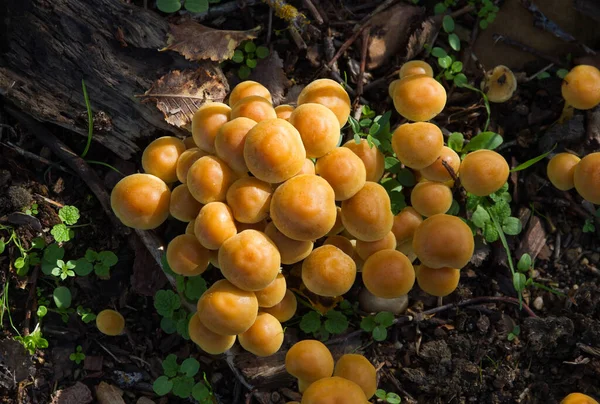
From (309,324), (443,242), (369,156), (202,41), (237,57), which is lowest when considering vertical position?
(309,324)

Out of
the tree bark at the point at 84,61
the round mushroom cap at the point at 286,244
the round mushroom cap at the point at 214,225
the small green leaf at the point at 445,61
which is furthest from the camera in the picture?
the small green leaf at the point at 445,61

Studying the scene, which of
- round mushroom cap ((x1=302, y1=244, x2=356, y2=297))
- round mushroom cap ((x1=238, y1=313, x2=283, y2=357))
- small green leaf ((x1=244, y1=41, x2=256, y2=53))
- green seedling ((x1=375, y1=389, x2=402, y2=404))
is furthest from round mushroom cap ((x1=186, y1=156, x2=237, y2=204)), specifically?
green seedling ((x1=375, y1=389, x2=402, y2=404))

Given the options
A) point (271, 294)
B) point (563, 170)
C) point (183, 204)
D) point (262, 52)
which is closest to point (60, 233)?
point (183, 204)

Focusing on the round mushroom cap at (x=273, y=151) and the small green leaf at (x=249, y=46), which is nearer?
the round mushroom cap at (x=273, y=151)

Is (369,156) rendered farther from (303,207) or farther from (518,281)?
(518,281)

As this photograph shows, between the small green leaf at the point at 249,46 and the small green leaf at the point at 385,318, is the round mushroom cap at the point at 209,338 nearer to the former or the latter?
the small green leaf at the point at 385,318

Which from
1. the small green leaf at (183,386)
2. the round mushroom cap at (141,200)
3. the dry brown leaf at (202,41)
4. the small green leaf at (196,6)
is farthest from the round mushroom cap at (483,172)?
the small green leaf at (183,386)

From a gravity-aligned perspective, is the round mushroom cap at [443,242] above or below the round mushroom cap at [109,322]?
above

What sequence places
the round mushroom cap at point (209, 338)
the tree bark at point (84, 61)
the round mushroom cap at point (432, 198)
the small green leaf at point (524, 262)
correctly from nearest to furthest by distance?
the round mushroom cap at point (209, 338) → the round mushroom cap at point (432, 198) → the tree bark at point (84, 61) → the small green leaf at point (524, 262)
